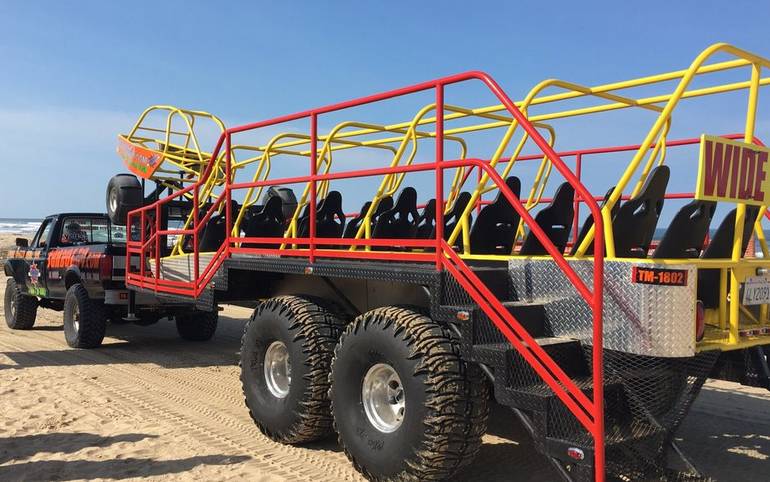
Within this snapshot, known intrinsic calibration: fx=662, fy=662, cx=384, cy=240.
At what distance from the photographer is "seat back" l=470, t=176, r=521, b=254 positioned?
4.78m

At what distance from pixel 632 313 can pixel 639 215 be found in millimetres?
869

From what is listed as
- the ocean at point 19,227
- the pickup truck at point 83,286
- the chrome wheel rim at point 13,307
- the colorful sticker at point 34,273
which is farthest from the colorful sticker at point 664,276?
the ocean at point 19,227

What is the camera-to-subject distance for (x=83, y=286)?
864cm

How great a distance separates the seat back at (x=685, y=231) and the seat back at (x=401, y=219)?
2.38 meters

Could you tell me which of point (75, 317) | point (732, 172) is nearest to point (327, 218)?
point (732, 172)

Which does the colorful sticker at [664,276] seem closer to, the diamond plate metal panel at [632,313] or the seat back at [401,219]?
the diamond plate metal panel at [632,313]

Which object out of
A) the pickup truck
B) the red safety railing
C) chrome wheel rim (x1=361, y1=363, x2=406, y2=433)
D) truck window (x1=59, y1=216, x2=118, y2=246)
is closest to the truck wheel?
the red safety railing

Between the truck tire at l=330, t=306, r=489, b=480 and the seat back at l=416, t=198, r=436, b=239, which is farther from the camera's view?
the seat back at l=416, t=198, r=436, b=239

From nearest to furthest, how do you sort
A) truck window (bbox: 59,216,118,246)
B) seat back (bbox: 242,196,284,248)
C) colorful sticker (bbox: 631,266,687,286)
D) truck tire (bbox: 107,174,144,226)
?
1. colorful sticker (bbox: 631,266,687,286)
2. seat back (bbox: 242,196,284,248)
3. truck tire (bbox: 107,174,144,226)
4. truck window (bbox: 59,216,118,246)

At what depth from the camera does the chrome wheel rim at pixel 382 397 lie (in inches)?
157

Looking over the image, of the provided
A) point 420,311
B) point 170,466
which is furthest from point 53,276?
point 420,311

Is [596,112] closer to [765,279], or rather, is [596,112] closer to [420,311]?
[765,279]

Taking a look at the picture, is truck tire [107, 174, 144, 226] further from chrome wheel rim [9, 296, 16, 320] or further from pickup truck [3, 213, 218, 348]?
chrome wheel rim [9, 296, 16, 320]

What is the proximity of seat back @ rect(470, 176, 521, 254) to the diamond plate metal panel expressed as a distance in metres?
1.13
